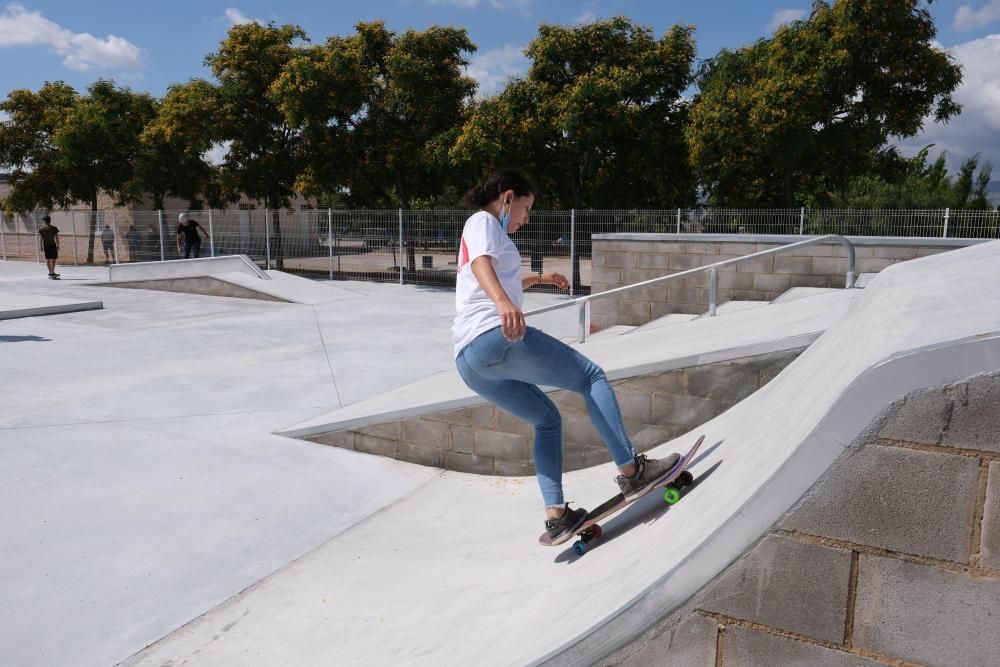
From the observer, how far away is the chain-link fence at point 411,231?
14.5 meters

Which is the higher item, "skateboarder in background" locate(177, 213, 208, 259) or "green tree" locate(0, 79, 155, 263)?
"green tree" locate(0, 79, 155, 263)

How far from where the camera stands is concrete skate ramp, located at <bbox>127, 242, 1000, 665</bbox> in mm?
1880

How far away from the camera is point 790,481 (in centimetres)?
191

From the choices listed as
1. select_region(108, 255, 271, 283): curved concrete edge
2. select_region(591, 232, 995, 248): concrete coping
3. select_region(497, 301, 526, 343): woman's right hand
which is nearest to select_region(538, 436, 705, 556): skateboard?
select_region(497, 301, 526, 343): woman's right hand

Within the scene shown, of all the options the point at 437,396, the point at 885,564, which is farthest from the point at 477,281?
the point at 437,396

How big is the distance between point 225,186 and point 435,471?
22366mm

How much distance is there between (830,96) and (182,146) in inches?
842

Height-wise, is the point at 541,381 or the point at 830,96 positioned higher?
the point at 830,96

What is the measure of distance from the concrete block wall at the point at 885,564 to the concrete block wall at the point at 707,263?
7.19 m

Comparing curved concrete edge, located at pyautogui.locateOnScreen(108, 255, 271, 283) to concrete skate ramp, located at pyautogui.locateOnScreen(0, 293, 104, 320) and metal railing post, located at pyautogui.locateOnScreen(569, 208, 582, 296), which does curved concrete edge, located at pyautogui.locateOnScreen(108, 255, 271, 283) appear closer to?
concrete skate ramp, located at pyautogui.locateOnScreen(0, 293, 104, 320)

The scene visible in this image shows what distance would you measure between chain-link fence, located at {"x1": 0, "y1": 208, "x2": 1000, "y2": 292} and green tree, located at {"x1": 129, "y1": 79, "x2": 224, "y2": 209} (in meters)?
2.10

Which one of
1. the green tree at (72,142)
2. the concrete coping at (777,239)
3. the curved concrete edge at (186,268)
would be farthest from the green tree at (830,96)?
the green tree at (72,142)

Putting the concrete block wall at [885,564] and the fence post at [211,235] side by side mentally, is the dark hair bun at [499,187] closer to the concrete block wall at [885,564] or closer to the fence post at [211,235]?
the concrete block wall at [885,564]

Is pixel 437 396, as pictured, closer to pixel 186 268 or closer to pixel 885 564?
pixel 885 564
